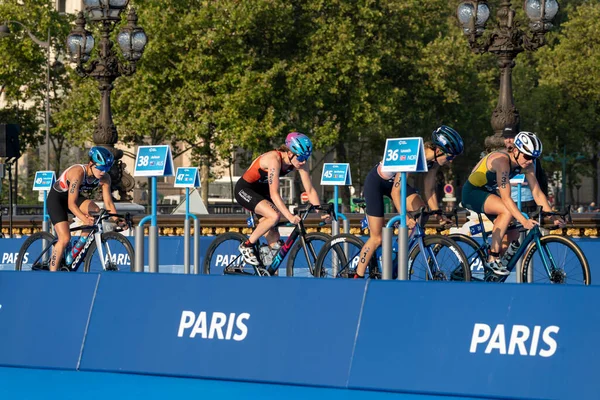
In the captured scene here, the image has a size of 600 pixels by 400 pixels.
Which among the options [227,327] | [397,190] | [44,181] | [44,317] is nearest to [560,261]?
[397,190]

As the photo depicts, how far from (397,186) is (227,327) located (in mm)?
3808

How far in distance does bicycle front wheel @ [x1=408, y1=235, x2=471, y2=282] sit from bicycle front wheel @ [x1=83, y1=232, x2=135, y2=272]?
11.8 feet

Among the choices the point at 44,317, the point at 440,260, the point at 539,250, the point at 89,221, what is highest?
the point at 89,221

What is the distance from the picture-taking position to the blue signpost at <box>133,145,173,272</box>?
13977 millimetres

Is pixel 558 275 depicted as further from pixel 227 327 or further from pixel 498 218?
pixel 227 327

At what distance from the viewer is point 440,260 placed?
43.1 ft

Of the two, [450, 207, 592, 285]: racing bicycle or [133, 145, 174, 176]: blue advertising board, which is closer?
[450, 207, 592, 285]: racing bicycle

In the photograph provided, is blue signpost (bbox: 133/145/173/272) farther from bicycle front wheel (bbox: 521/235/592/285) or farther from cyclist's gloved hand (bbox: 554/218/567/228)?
cyclist's gloved hand (bbox: 554/218/567/228)

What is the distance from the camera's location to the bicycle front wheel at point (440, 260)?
12.8 m

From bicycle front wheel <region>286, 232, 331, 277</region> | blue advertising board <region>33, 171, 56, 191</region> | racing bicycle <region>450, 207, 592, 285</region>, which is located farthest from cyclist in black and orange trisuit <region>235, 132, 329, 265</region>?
blue advertising board <region>33, 171, 56, 191</region>

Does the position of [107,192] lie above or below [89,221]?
above

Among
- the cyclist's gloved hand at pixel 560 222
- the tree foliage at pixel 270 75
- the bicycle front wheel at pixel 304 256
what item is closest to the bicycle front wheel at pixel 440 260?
the cyclist's gloved hand at pixel 560 222

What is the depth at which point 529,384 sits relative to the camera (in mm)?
8344

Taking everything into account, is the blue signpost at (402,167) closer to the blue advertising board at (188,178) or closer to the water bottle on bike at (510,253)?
the water bottle on bike at (510,253)
